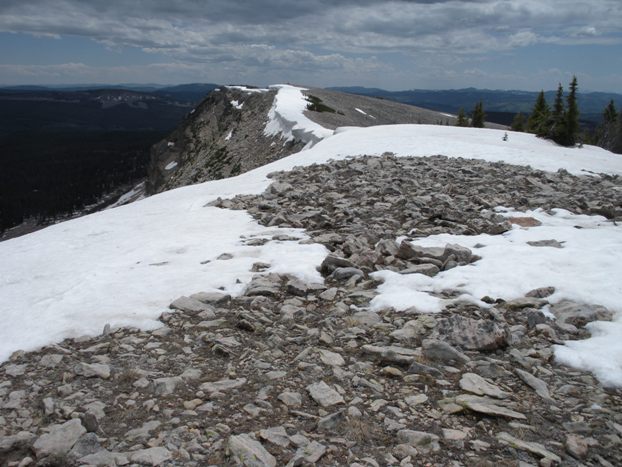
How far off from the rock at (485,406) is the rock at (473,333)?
1.23 meters

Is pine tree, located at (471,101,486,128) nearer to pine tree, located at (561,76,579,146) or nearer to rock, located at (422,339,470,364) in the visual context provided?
pine tree, located at (561,76,579,146)

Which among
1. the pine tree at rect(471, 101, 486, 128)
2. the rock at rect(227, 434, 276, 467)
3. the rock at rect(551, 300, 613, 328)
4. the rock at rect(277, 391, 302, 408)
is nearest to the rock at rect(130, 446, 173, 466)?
the rock at rect(227, 434, 276, 467)

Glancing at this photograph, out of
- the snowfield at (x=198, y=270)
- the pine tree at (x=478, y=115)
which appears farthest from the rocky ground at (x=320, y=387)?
the pine tree at (x=478, y=115)

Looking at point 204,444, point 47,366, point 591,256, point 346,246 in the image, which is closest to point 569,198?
point 591,256

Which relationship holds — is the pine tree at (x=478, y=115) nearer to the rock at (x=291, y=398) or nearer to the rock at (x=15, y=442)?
the rock at (x=291, y=398)

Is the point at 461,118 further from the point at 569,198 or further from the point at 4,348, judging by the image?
the point at 4,348

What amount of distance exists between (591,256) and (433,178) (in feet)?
29.4

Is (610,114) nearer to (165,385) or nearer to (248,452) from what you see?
(165,385)

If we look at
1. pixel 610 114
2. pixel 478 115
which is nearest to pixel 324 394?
pixel 478 115

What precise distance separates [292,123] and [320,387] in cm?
4800

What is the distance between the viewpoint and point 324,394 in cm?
555

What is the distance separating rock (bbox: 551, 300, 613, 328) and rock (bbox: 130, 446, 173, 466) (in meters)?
6.33

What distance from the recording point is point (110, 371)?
6.14 meters

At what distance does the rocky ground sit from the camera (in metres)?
4.59
